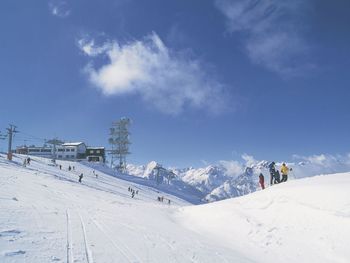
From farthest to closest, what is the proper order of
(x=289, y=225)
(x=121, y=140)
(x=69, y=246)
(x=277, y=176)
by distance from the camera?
1. (x=121, y=140)
2. (x=277, y=176)
3. (x=289, y=225)
4. (x=69, y=246)

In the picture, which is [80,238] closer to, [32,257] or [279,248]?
[32,257]

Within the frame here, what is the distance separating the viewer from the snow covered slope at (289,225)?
10.9 meters

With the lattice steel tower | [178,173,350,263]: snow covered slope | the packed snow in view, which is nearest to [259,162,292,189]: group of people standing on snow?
[178,173,350,263]: snow covered slope

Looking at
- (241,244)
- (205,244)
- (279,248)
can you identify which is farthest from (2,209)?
(279,248)

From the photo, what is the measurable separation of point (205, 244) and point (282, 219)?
12.0 ft

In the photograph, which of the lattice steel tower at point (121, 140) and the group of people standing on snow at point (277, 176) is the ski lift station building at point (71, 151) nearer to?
the lattice steel tower at point (121, 140)

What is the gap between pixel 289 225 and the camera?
12.8 meters

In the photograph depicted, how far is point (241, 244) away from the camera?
13078mm

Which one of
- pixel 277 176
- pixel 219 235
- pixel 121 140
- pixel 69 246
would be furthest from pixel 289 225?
pixel 121 140

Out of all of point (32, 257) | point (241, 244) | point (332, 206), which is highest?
point (332, 206)

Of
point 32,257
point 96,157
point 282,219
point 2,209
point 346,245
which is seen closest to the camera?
point 32,257

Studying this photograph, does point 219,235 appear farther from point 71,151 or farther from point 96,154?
point 71,151

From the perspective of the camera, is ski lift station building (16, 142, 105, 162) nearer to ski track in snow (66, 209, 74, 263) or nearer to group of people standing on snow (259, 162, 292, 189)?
group of people standing on snow (259, 162, 292, 189)

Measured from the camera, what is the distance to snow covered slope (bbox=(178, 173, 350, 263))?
431 inches
